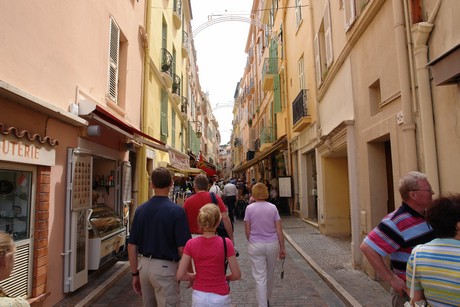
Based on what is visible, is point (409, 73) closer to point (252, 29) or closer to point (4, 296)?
point (4, 296)

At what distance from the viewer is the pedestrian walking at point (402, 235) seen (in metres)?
2.72

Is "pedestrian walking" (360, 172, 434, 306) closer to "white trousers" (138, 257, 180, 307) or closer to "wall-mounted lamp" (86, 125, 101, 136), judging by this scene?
"white trousers" (138, 257, 180, 307)

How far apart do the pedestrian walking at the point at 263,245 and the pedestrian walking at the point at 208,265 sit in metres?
1.74

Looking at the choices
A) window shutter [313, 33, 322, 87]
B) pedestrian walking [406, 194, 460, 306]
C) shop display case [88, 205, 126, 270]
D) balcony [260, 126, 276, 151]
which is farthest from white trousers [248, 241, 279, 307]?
balcony [260, 126, 276, 151]

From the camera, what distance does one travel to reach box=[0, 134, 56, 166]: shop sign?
4.02m

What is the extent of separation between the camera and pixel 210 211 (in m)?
3.13

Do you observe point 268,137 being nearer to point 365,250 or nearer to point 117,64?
point 117,64

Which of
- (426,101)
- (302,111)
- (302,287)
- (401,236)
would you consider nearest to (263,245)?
(302,287)

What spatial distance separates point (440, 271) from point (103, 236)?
20.3ft

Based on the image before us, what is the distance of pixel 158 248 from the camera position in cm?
347

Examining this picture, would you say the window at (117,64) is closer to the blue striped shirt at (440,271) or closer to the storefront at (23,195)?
the storefront at (23,195)

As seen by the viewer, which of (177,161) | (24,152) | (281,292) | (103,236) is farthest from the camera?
(177,161)

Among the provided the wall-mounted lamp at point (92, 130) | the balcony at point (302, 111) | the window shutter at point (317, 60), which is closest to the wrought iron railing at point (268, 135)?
the balcony at point (302, 111)

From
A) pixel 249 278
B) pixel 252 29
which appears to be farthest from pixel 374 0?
pixel 252 29
